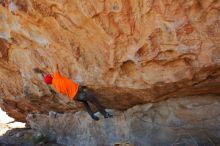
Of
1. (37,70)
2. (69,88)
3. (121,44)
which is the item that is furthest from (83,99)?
(121,44)

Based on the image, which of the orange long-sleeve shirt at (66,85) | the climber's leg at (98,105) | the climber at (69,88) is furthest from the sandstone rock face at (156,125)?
the orange long-sleeve shirt at (66,85)

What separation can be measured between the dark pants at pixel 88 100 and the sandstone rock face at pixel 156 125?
236 mm

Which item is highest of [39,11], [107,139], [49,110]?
[39,11]

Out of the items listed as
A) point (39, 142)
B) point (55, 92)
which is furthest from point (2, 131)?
point (55, 92)

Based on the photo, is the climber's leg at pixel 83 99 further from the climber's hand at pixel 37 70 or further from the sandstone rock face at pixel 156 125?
the climber's hand at pixel 37 70

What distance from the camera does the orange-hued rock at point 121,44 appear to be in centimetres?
605

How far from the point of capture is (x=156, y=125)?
7523mm

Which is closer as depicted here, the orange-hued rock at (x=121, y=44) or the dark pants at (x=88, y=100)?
the orange-hued rock at (x=121, y=44)

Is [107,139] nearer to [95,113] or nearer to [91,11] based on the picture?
[95,113]

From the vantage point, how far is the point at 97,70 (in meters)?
7.46

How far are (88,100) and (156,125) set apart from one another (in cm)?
139

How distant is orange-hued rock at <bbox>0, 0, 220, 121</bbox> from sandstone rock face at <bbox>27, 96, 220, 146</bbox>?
20 cm

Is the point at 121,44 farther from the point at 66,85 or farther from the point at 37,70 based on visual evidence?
the point at 37,70

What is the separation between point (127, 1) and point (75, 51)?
5.42 feet
